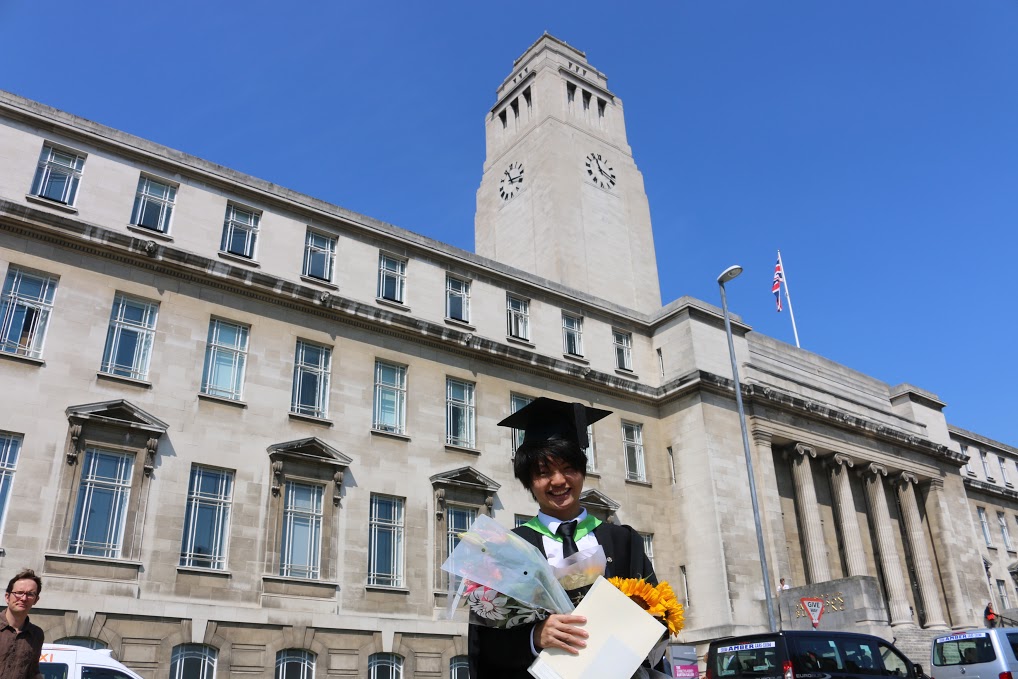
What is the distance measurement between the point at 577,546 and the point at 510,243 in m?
41.2

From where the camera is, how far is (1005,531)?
48375 millimetres

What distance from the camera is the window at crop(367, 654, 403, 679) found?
21516 mm

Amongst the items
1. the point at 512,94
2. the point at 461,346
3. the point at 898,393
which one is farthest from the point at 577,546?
the point at 512,94

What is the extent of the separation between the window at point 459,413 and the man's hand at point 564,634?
70.2 feet

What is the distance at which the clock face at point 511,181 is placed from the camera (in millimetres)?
46438

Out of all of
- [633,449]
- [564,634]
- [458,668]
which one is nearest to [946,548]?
[633,449]

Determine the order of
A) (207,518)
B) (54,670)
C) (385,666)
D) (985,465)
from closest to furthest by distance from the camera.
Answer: (54,670) < (207,518) < (385,666) < (985,465)

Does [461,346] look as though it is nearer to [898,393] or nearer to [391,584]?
[391,584]

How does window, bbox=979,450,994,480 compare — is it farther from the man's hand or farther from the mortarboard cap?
the man's hand

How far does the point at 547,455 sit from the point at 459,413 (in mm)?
21173

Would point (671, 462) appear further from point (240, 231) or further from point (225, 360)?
point (240, 231)

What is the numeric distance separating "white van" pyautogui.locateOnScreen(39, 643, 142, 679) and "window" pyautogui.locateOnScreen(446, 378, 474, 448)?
47.8ft

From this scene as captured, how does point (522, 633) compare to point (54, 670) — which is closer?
point (522, 633)

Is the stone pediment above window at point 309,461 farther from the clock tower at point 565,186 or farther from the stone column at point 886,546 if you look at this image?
the stone column at point 886,546
